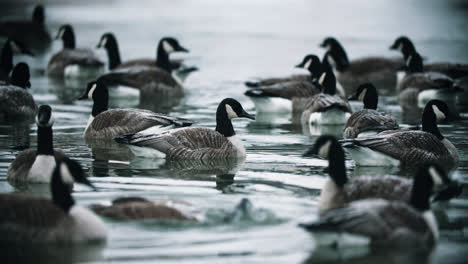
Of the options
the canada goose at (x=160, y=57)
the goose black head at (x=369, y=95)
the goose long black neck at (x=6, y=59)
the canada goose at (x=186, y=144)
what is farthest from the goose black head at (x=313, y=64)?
the canada goose at (x=186, y=144)

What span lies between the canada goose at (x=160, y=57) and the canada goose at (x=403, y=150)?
9870mm

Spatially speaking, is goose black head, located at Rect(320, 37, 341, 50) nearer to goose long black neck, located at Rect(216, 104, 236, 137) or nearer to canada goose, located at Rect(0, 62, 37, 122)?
canada goose, located at Rect(0, 62, 37, 122)

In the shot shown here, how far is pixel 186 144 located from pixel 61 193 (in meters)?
4.04

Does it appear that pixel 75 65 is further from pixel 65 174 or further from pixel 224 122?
pixel 65 174

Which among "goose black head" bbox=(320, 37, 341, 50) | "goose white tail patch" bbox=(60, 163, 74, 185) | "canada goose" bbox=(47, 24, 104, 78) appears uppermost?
"goose black head" bbox=(320, 37, 341, 50)

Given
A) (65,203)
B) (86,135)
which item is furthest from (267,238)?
(86,135)

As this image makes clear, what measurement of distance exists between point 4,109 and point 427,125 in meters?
7.32

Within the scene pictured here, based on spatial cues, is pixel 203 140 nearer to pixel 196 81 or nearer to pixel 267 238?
pixel 267 238

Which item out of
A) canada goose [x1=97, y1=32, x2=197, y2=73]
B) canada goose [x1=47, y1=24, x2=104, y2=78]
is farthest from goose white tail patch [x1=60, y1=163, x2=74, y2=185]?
canada goose [x1=47, y1=24, x2=104, y2=78]

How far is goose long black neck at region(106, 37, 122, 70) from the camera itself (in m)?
21.4

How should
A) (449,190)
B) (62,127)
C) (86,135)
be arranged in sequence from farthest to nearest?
(62,127) < (86,135) < (449,190)

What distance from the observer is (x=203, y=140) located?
11492 mm

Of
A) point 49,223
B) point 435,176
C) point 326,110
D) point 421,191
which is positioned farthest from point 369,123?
point 49,223

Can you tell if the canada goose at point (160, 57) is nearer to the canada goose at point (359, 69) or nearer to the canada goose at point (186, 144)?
the canada goose at point (359, 69)
